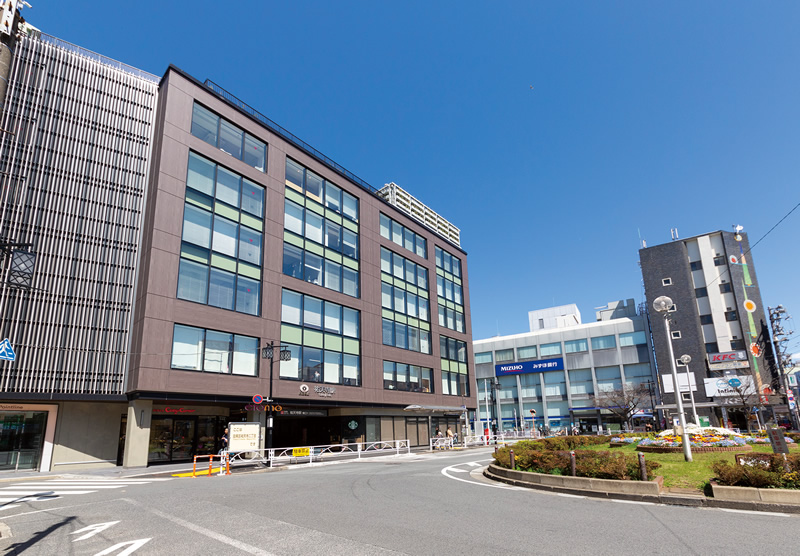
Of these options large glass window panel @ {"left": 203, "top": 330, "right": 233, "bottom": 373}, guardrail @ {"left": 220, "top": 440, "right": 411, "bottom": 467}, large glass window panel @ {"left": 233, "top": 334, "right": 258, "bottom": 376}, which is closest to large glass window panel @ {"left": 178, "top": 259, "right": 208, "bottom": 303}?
large glass window panel @ {"left": 203, "top": 330, "right": 233, "bottom": 373}

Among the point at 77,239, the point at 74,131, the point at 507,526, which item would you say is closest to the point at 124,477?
the point at 77,239

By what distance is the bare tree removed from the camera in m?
63.1

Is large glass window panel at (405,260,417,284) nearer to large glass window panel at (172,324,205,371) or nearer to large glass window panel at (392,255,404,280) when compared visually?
large glass window panel at (392,255,404,280)

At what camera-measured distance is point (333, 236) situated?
38281 millimetres

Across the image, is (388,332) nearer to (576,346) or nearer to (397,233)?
(397,233)

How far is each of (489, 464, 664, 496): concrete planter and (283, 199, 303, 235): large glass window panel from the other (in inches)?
963

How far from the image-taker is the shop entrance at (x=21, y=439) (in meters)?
23.6

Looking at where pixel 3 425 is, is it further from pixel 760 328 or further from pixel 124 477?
pixel 760 328

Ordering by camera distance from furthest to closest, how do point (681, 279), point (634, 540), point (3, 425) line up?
point (681, 279), point (3, 425), point (634, 540)

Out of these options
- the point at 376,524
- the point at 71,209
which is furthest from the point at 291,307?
the point at 376,524

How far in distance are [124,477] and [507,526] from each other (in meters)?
17.8

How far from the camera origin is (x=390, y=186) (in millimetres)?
136500

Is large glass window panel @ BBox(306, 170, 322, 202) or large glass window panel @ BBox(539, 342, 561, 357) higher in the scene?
large glass window panel @ BBox(306, 170, 322, 202)

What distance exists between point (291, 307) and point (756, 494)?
27499mm
